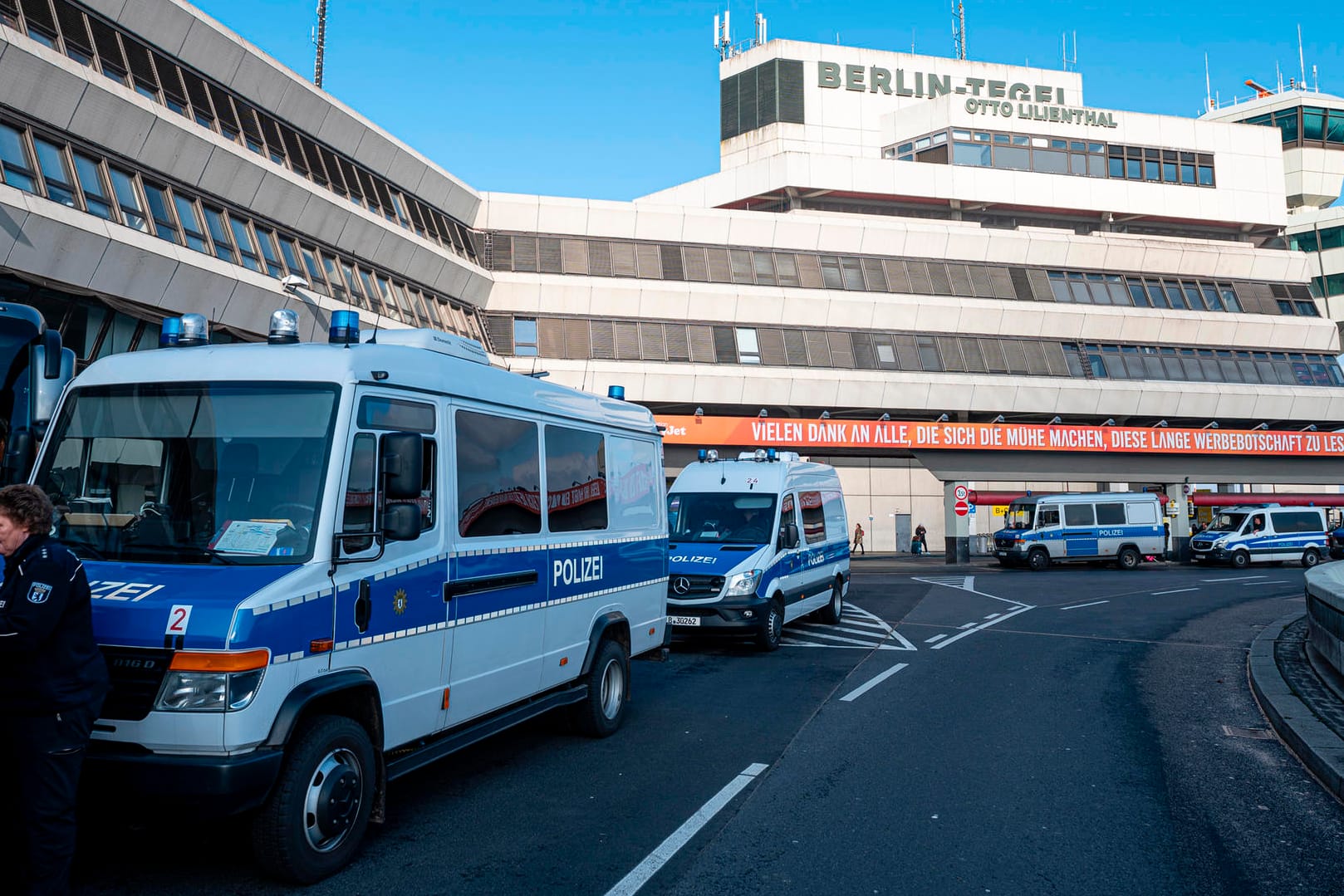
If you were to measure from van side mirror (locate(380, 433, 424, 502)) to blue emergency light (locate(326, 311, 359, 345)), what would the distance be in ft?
3.27

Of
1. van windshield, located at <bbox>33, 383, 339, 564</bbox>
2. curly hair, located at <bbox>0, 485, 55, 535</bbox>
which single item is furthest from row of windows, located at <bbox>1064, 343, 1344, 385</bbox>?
curly hair, located at <bbox>0, 485, 55, 535</bbox>

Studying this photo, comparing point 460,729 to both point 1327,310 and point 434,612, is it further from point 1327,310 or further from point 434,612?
point 1327,310

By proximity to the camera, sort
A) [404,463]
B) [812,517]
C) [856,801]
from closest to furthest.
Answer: [404,463] < [856,801] < [812,517]

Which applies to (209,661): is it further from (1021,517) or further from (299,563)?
(1021,517)

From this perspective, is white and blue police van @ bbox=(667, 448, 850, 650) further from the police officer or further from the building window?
the building window

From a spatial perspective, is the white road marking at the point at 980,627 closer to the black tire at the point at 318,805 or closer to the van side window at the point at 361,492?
the black tire at the point at 318,805

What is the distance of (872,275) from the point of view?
40.8m

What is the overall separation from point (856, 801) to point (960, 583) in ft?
72.1

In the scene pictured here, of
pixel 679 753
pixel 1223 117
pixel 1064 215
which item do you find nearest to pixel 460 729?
pixel 679 753

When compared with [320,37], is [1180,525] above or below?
below

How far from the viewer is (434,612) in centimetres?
599

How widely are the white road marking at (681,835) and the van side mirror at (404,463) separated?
2.24m

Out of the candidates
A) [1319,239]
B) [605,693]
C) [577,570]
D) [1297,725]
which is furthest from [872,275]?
[1319,239]

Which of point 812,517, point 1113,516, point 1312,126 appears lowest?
point 1113,516
